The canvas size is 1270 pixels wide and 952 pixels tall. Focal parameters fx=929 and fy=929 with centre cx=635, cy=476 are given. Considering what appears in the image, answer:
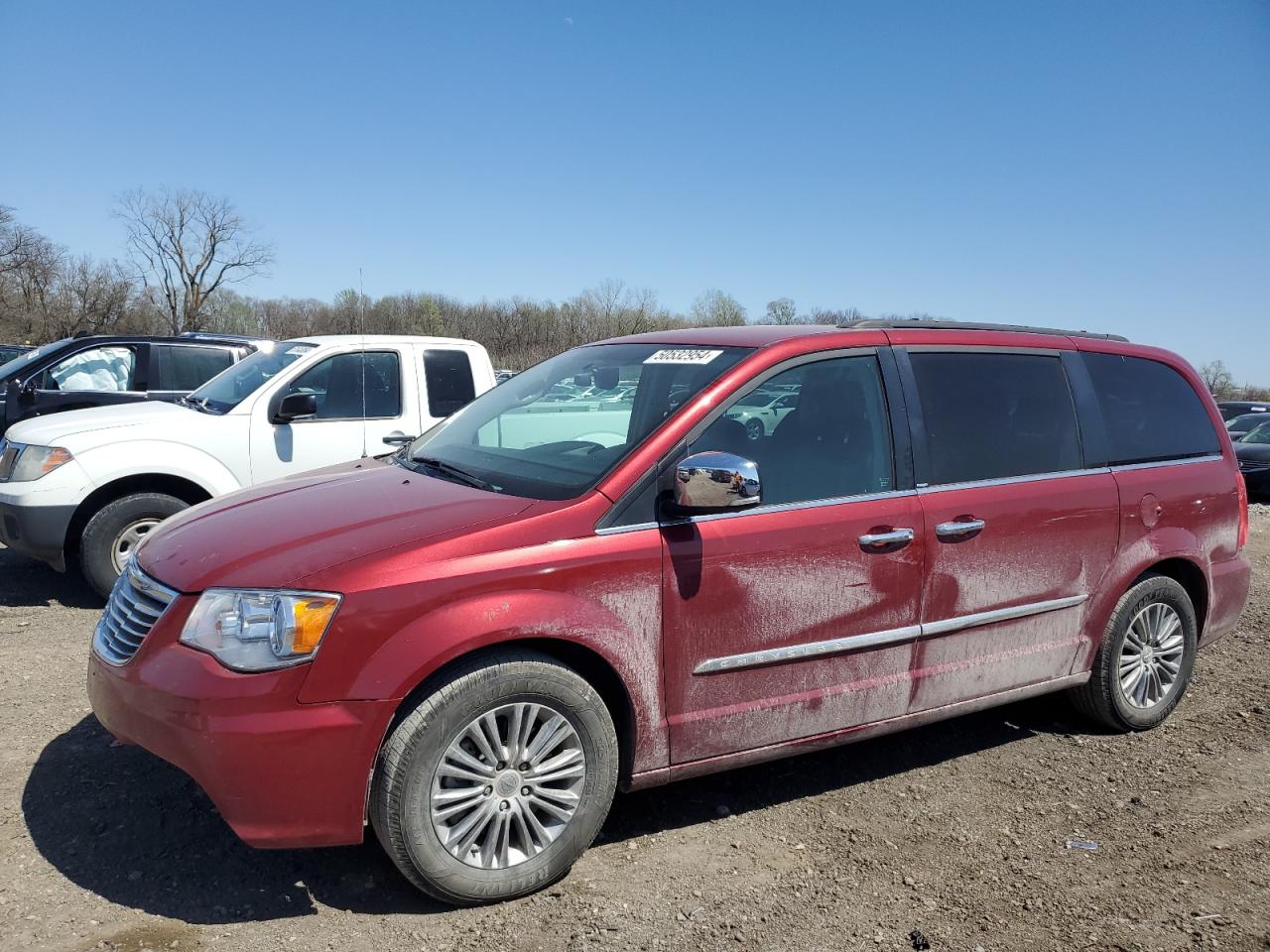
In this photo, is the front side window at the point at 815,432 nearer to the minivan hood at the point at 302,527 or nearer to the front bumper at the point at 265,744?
the minivan hood at the point at 302,527

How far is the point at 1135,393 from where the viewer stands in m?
4.63

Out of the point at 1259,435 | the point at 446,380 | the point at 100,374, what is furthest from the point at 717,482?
the point at 1259,435

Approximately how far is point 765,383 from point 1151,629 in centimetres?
254

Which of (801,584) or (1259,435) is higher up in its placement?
(801,584)

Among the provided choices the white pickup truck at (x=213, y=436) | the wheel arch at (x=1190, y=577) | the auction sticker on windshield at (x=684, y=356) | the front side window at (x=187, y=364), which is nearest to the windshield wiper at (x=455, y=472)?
the auction sticker on windshield at (x=684, y=356)

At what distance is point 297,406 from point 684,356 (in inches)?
147

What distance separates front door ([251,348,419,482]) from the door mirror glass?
16 cm

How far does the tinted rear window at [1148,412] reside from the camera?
447cm

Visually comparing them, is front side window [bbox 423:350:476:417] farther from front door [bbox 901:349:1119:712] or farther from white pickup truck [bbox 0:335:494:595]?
front door [bbox 901:349:1119:712]

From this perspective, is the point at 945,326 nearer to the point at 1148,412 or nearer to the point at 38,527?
the point at 1148,412

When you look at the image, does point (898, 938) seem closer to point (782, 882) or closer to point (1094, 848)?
point (782, 882)

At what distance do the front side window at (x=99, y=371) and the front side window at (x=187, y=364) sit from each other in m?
0.27

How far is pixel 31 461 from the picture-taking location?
20.0ft

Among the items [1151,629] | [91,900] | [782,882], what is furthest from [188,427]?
[1151,629]
